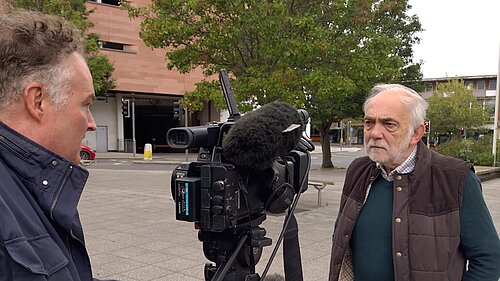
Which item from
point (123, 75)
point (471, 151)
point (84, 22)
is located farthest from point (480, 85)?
point (84, 22)

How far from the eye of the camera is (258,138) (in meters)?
1.71

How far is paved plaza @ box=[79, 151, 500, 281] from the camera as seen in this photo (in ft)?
15.5

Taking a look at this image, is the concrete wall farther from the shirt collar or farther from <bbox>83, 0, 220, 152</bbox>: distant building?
the shirt collar

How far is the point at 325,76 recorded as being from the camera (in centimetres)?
821

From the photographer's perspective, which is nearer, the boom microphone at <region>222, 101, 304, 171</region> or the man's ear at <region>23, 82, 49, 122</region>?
the man's ear at <region>23, 82, 49, 122</region>

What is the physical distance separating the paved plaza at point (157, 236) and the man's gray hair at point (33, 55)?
2.12 meters

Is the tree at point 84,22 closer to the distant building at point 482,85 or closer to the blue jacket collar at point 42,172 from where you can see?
the blue jacket collar at point 42,172

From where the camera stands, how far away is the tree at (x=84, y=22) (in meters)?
17.1

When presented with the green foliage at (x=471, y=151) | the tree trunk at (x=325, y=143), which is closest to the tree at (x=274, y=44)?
the tree trunk at (x=325, y=143)

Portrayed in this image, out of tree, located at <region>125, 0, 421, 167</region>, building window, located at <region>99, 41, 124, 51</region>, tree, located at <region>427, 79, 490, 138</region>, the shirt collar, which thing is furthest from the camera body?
tree, located at <region>427, 79, 490, 138</region>

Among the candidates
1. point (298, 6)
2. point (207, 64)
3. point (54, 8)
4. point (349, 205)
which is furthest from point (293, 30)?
point (54, 8)

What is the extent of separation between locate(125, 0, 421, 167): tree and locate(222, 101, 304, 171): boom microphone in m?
6.08

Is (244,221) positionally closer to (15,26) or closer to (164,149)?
(15,26)

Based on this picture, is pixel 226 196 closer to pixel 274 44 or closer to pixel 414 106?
pixel 414 106
